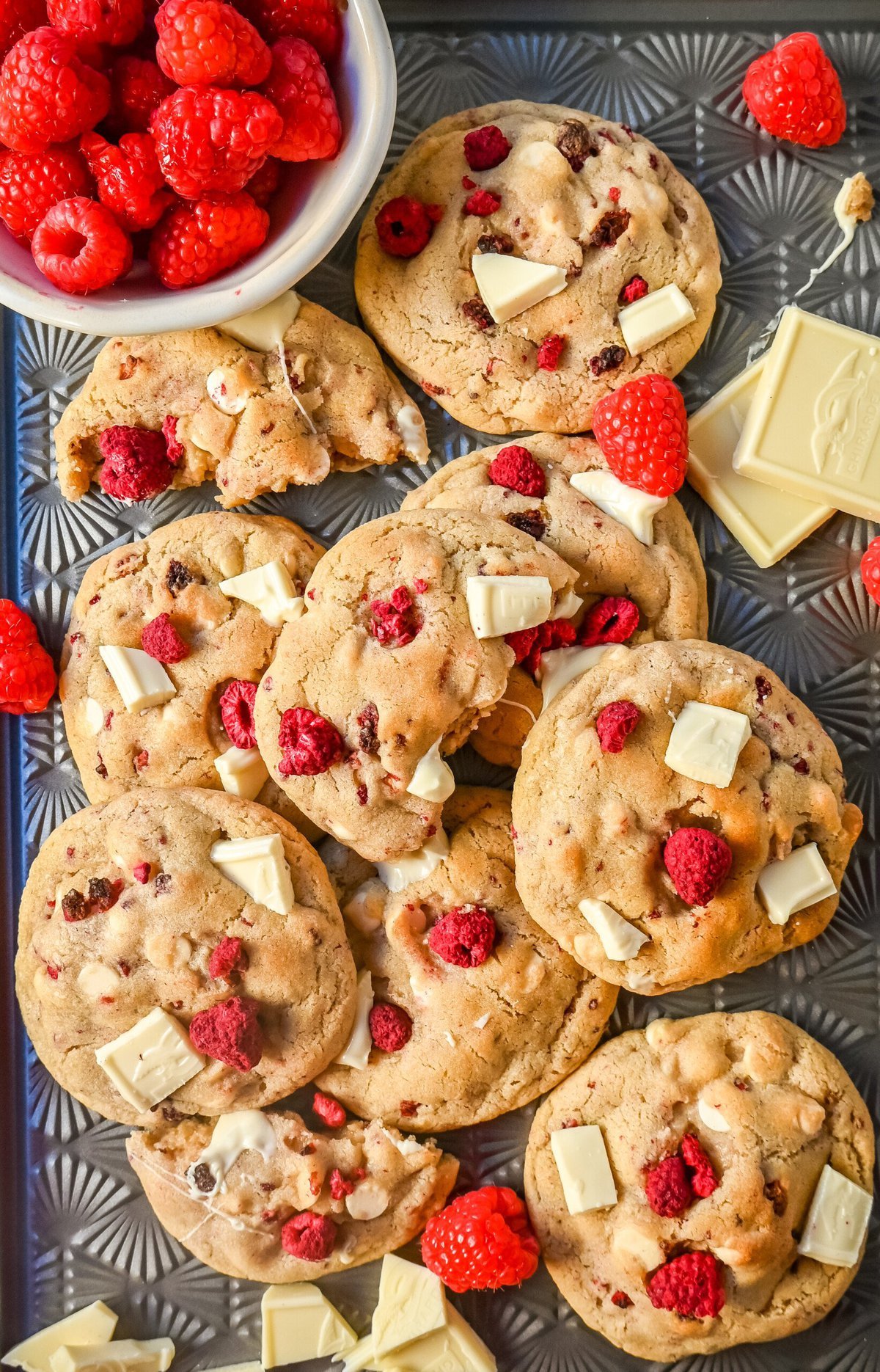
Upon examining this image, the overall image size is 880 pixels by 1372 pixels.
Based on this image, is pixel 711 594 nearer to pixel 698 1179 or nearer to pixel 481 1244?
pixel 698 1179

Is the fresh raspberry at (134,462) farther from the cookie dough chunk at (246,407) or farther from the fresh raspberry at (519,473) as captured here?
the fresh raspberry at (519,473)

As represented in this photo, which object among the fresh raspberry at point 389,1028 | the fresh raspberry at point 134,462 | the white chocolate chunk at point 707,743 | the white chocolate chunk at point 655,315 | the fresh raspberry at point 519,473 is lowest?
the fresh raspberry at point 389,1028

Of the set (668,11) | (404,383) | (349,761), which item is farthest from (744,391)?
(349,761)

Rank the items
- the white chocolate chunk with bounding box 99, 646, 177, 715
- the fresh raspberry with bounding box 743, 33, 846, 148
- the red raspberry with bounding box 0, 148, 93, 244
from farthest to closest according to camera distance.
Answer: the fresh raspberry with bounding box 743, 33, 846, 148 → the white chocolate chunk with bounding box 99, 646, 177, 715 → the red raspberry with bounding box 0, 148, 93, 244

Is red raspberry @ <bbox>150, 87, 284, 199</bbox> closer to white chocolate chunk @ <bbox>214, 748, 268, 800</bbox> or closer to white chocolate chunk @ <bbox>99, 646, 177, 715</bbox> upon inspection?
white chocolate chunk @ <bbox>99, 646, 177, 715</bbox>

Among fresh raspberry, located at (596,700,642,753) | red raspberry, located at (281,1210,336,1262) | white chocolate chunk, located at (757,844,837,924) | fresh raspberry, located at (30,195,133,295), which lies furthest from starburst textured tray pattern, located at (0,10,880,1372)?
fresh raspberry, located at (30,195,133,295)

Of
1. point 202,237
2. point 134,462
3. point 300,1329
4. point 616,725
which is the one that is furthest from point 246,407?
point 300,1329

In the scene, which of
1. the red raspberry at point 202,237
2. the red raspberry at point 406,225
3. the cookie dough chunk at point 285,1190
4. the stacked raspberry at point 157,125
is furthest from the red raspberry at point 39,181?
the cookie dough chunk at point 285,1190
